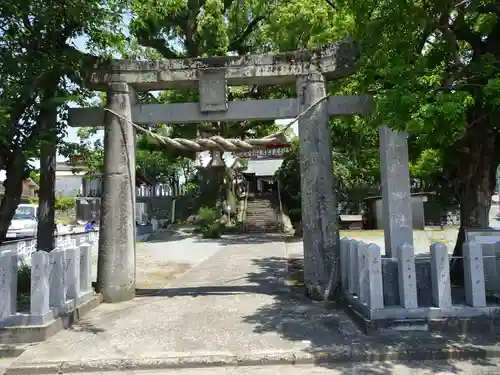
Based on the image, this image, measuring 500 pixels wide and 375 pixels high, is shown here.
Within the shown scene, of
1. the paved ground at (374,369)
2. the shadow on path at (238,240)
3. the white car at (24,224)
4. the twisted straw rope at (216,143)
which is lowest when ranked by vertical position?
Answer: the paved ground at (374,369)

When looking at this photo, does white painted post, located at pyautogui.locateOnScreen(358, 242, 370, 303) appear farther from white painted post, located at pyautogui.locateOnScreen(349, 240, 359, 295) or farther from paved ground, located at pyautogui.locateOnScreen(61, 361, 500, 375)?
paved ground, located at pyautogui.locateOnScreen(61, 361, 500, 375)

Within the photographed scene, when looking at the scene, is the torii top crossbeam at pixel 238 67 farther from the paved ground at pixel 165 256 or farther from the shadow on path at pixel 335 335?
the paved ground at pixel 165 256

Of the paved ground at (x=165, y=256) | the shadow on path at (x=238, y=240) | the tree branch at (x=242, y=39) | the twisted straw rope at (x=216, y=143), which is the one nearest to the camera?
the twisted straw rope at (x=216, y=143)

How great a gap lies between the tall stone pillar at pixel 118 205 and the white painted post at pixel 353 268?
4.00 m

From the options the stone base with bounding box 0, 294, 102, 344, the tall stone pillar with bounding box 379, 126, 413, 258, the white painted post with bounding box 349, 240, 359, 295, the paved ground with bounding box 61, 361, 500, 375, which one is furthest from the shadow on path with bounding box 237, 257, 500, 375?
the stone base with bounding box 0, 294, 102, 344

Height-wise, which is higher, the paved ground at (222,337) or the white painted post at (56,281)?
the white painted post at (56,281)

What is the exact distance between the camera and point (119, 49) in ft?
28.9

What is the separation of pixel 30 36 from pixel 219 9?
1400 cm

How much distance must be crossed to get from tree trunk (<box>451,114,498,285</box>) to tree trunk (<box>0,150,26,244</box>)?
7578 mm

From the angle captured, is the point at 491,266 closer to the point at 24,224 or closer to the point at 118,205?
the point at 118,205

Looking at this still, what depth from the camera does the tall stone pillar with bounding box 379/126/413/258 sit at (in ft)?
23.2

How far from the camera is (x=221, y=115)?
26.0 feet

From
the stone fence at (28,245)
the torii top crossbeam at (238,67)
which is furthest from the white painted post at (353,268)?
the stone fence at (28,245)

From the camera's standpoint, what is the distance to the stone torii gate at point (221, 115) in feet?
25.2
